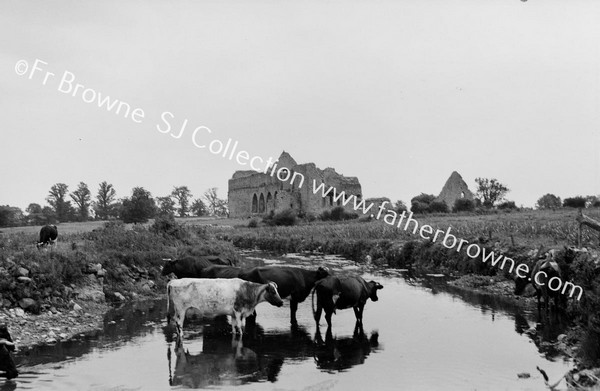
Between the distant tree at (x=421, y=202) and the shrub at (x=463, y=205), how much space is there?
117 inches

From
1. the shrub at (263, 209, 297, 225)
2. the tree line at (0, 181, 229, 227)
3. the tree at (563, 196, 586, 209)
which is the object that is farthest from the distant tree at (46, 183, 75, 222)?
the tree at (563, 196, 586, 209)

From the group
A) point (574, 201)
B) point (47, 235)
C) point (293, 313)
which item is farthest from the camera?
point (574, 201)

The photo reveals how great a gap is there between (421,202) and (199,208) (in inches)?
2262

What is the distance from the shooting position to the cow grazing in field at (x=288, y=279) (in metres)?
14.0

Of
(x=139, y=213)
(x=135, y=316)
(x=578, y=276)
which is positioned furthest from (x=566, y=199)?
(x=135, y=316)

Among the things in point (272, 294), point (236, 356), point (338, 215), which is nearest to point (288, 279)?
point (272, 294)

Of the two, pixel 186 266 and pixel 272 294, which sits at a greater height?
pixel 186 266

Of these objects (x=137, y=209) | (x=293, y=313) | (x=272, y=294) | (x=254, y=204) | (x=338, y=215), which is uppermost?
(x=254, y=204)

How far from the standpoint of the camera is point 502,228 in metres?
30.1

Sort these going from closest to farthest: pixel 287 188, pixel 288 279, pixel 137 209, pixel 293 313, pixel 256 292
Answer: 1. pixel 256 292
2. pixel 293 313
3. pixel 288 279
4. pixel 137 209
5. pixel 287 188

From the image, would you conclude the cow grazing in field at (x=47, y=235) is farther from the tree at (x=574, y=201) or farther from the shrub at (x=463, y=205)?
the tree at (x=574, y=201)

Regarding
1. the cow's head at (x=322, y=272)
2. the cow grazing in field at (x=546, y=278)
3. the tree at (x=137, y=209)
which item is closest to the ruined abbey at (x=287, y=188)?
the tree at (x=137, y=209)

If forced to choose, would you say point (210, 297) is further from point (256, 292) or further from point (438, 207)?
point (438, 207)

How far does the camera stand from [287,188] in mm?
75562
